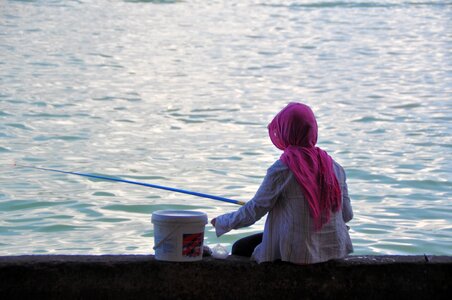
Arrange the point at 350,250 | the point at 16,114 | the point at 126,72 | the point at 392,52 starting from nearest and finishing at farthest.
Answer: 1. the point at 350,250
2. the point at 16,114
3. the point at 126,72
4. the point at 392,52

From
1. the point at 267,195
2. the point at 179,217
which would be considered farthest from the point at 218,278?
the point at 267,195

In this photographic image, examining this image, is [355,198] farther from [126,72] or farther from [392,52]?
[392,52]

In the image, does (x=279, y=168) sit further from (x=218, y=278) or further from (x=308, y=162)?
(x=218, y=278)

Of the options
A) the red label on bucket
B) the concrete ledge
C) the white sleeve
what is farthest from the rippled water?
the white sleeve

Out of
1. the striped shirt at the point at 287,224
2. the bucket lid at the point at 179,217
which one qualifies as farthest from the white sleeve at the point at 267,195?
the bucket lid at the point at 179,217

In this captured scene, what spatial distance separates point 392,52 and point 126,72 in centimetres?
748

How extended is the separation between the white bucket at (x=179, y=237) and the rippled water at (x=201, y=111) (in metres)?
3.36

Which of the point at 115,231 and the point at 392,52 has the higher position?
the point at 392,52

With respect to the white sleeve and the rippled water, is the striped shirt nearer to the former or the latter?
the white sleeve

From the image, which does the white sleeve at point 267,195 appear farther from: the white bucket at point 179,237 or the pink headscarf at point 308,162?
the white bucket at point 179,237

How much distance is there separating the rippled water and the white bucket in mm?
3357

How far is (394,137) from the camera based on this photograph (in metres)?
14.3

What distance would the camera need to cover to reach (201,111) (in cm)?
1616

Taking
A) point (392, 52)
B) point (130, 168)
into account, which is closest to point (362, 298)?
point (130, 168)
